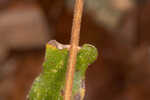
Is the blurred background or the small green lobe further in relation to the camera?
the blurred background

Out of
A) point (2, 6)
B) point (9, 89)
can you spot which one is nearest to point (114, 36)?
point (9, 89)

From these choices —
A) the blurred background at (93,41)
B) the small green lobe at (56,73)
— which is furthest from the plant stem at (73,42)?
the blurred background at (93,41)

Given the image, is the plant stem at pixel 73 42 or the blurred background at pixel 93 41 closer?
the plant stem at pixel 73 42

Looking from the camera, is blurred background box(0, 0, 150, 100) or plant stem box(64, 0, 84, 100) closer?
plant stem box(64, 0, 84, 100)

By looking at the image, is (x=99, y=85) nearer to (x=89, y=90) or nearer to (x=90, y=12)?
(x=89, y=90)

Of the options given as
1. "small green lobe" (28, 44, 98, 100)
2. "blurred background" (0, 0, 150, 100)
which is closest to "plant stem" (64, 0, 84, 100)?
"small green lobe" (28, 44, 98, 100)

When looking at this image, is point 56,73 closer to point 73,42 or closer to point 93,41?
point 73,42

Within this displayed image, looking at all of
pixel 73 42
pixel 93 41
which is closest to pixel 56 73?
pixel 73 42

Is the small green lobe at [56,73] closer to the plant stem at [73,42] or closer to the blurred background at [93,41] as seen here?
the plant stem at [73,42]

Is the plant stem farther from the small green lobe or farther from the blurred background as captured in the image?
the blurred background
